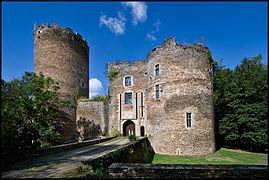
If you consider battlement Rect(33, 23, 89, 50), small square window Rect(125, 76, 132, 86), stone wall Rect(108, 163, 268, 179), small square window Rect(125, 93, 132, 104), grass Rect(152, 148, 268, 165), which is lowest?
grass Rect(152, 148, 268, 165)

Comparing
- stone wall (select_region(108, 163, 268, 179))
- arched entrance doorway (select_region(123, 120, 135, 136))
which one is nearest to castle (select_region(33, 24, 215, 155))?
arched entrance doorway (select_region(123, 120, 135, 136))

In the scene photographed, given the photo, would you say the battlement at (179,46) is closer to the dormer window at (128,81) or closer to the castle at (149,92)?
the castle at (149,92)

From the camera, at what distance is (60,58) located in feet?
74.8

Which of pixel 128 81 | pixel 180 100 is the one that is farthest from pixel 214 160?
pixel 128 81

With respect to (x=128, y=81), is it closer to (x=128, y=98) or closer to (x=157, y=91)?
(x=128, y=98)

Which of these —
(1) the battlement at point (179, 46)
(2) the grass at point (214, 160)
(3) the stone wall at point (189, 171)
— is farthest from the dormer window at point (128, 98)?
(3) the stone wall at point (189, 171)

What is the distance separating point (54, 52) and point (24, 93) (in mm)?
7742

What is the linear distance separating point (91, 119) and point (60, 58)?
24.9 ft

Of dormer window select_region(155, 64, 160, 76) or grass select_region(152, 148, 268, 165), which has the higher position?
dormer window select_region(155, 64, 160, 76)

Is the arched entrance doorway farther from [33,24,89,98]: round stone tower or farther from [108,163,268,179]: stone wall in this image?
[108,163,268,179]: stone wall

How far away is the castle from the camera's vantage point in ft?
54.3

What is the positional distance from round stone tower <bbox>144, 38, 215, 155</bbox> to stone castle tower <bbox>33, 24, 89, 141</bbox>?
10.2 metres

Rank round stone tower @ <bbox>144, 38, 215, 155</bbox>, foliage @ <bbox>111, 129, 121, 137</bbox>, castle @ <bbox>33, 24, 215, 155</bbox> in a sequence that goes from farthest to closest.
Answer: foliage @ <bbox>111, 129, 121, 137</bbox> < castle @ <bbox>33, 24, 215, 155</bbox> < round stone tower @ <bbox>144, 38, 215, 155</bbox>

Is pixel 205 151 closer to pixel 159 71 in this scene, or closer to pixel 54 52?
pixel 159 71
